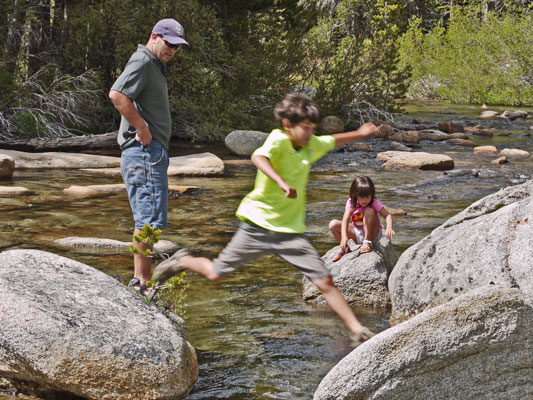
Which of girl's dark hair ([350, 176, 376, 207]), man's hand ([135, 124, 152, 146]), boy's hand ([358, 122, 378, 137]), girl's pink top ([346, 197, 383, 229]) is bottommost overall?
girl's pink top ([346, 197, 383, 229])

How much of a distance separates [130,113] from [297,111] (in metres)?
1.21

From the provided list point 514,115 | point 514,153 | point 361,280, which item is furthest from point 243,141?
point 514,115

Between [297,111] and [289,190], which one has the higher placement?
[297,111]

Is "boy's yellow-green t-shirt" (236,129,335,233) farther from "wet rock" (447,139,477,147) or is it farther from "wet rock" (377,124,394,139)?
"wet rock" (377,124,394,139)

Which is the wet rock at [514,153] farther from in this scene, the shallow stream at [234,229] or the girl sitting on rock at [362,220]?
the girl sitting on rock at [362,220]

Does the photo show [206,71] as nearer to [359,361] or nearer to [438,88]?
[359,361]

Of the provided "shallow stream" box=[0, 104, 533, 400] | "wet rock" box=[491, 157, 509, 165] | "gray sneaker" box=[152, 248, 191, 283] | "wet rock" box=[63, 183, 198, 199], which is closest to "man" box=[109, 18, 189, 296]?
"gray sneaker" box=[152, 248, 191, 283]

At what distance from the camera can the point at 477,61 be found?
3203cm

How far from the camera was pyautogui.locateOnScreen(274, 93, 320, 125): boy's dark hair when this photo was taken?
163 inches

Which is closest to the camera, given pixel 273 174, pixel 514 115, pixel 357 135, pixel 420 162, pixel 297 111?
pixel 273 174

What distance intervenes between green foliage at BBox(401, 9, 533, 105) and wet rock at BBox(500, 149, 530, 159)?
14.3 m

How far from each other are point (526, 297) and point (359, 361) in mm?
847

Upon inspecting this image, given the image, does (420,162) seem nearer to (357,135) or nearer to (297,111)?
(357,135)

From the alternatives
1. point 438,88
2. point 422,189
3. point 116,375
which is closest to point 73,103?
point 422,189
